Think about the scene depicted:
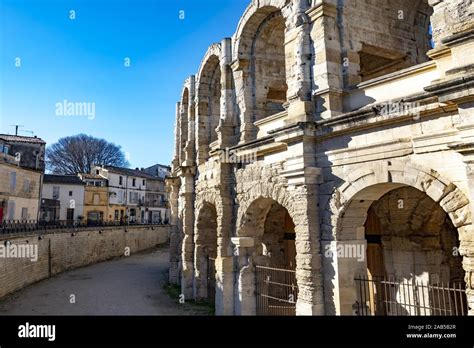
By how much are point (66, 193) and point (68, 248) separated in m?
14.1

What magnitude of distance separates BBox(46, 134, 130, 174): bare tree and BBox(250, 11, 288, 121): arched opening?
37.3 meters

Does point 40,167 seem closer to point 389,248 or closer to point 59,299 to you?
point 59,299

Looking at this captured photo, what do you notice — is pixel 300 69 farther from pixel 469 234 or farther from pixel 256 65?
pixel 469 234

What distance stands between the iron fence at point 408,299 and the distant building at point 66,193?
3255 cm

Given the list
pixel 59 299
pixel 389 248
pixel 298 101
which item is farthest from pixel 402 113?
pixel 59 299

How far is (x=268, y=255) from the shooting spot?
12180mm

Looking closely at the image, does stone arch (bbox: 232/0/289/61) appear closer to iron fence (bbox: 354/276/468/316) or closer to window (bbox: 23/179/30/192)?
iron fence (bbox: 354/276/468/316)

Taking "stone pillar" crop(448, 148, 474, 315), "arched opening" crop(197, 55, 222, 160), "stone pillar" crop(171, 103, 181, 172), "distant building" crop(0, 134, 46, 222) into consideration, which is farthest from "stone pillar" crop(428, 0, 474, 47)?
"distant building" crop(0, 134, 46, 222)

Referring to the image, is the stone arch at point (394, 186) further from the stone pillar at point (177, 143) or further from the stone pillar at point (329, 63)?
the stone pillar at point (177, 143)

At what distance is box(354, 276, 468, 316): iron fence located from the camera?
7.48 metres

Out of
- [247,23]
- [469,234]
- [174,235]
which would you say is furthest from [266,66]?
[174,235]

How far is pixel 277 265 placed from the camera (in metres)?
12.4

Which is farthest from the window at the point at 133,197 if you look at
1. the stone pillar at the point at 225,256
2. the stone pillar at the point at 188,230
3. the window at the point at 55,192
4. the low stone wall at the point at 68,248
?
the stone pillar at the point at 225,256
